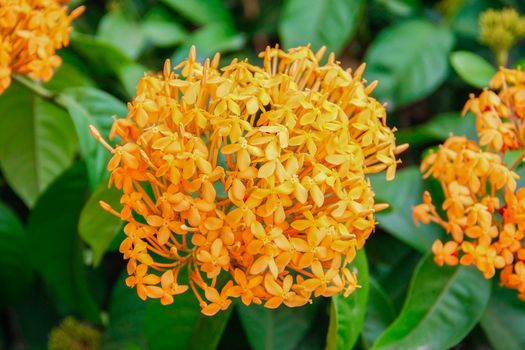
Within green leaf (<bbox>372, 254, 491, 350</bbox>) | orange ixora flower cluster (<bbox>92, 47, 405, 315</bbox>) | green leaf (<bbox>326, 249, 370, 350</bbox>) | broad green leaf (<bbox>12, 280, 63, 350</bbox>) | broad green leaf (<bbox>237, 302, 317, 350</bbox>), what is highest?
orange ixora flower cluster (<bbox>92, 47, 405, 315</bbox>)

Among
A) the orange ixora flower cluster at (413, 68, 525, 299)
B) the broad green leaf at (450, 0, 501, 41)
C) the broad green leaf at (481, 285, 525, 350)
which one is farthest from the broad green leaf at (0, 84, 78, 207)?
the broad green leaf at (450, 0, 501, 41)

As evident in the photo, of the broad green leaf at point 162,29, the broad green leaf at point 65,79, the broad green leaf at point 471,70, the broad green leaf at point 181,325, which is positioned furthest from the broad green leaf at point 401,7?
the broad green leaf at point 181,325

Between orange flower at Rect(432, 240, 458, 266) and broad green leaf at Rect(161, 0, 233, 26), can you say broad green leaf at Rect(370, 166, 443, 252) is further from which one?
broad green leaf at Rect(161, 0, 233, 26)

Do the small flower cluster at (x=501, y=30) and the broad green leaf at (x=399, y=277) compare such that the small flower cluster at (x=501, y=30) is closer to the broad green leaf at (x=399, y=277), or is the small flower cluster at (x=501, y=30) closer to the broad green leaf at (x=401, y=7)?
the broad green leaf at (x=401, y=7)

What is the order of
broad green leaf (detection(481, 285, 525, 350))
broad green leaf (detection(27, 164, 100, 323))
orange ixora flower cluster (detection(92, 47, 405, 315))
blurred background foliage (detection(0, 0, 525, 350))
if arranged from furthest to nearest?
broad green leaf (detection(27, 164, 100, 323)), broad green leaf (detection(481, 285, 525, 350)), blurred background foliage (detection(0, 0, 525, 350)), orange ixora flower cluster (detection(92, 47, 405, 315))

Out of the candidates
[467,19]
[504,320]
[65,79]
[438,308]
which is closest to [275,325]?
[438,308]

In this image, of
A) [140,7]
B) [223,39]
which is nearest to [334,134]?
[223,39]

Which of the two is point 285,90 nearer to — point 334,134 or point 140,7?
point 334,134
